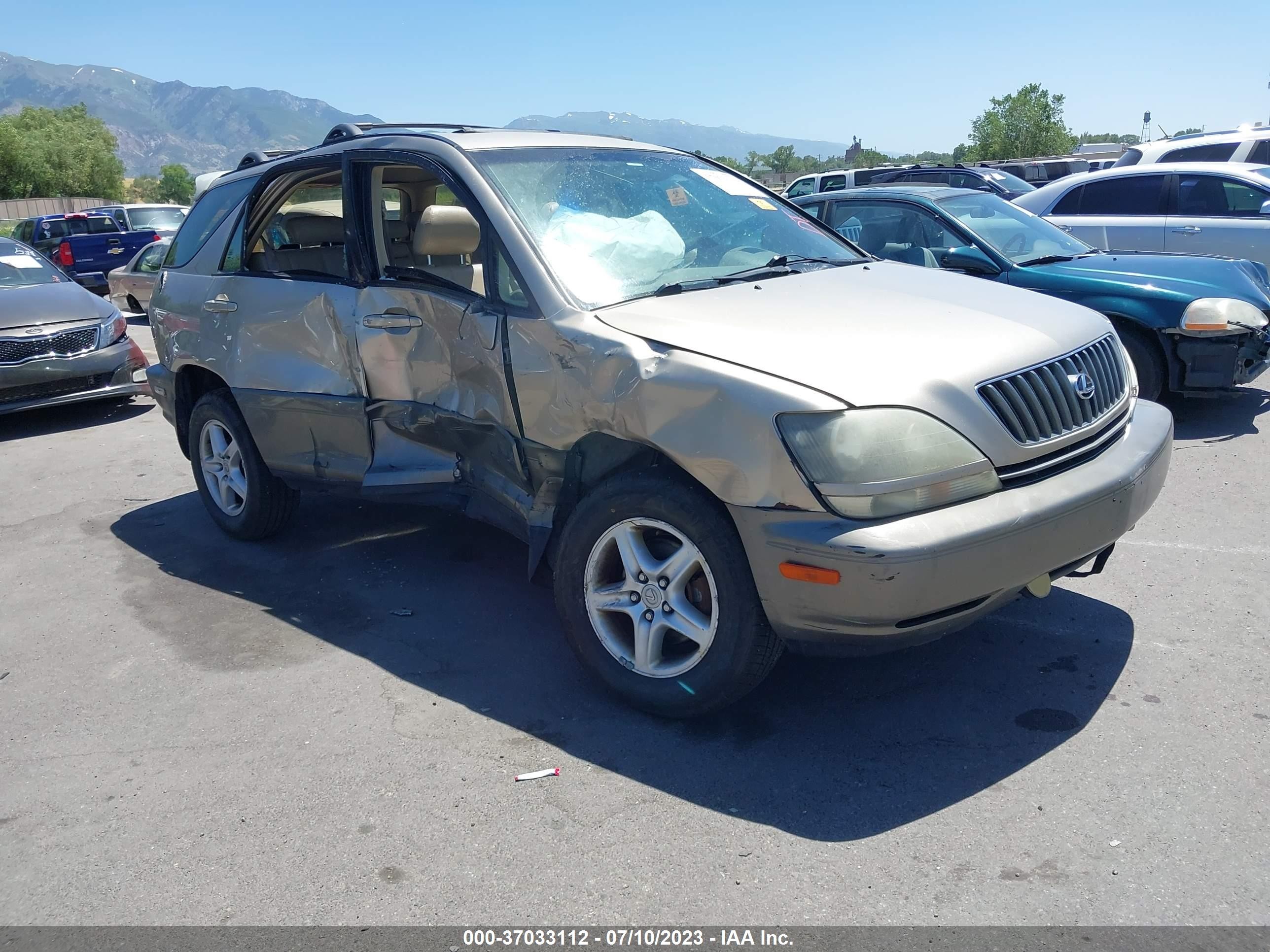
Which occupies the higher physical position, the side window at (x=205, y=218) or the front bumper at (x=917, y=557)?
the side window at (x=205, y=218)

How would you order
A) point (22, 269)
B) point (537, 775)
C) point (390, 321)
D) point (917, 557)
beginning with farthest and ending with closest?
point (22, 269) → point (390, 321) → point (537, 775) → point (917, 557)

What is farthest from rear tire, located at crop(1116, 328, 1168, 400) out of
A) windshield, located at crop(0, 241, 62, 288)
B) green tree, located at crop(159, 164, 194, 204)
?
green tree, located at crop(159, 164, 194, 204)

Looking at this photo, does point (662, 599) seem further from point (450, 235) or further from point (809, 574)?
point (450, 235)

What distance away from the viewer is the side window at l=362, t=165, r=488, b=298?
12.7 feet

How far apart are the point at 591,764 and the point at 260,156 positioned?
4.03 meters

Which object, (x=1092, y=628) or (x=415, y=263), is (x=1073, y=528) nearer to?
(x=1092, y=628)

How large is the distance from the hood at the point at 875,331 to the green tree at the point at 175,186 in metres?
120

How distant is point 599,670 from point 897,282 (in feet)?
6.36

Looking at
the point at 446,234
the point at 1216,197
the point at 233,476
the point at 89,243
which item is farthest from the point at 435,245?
the point at 89,243

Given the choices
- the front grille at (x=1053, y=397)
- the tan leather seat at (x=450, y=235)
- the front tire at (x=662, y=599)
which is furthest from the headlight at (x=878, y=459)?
the tan leather seat at (x=450, y=235)

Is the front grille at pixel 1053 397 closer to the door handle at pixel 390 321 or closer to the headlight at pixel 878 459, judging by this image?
the headlight at pixel 878 459

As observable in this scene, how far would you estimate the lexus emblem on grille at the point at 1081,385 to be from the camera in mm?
3359

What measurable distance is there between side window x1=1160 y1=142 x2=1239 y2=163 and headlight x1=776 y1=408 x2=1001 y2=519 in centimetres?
1256

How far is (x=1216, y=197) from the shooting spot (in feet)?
31.3
